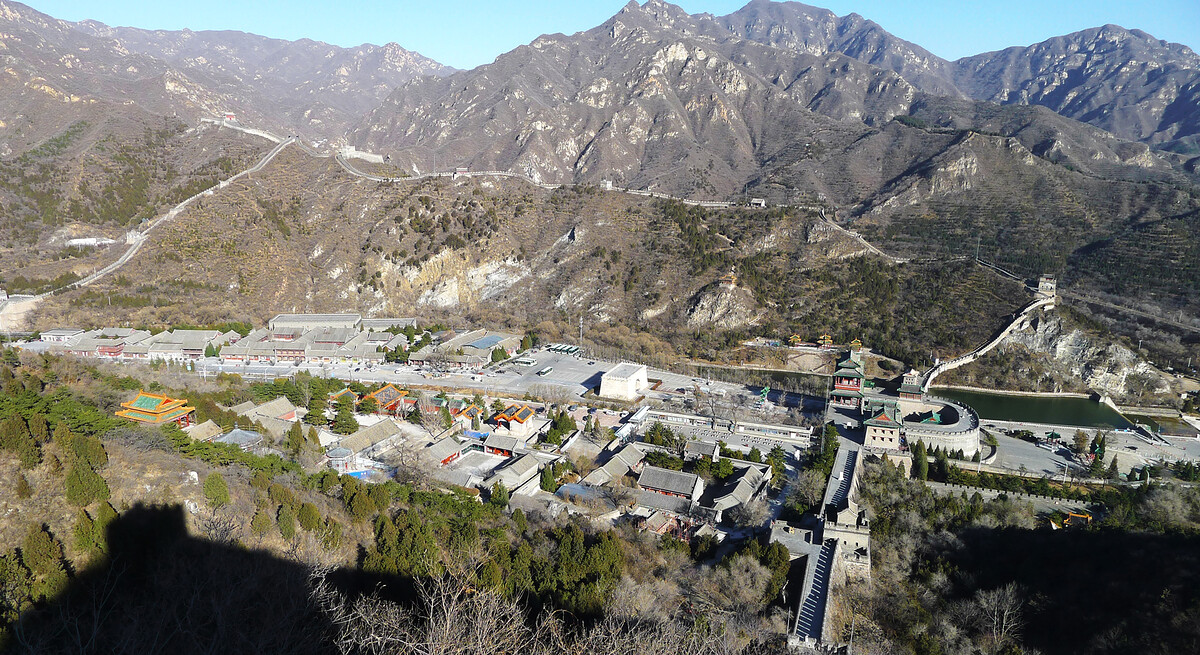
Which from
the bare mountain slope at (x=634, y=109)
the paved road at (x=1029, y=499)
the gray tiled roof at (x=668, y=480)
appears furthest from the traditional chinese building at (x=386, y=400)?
the bare mountain slope at (x=634, y=109)

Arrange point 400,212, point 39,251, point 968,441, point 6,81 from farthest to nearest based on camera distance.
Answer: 1. point 6,81
2. point 400,212
3. point 39,251
4. point 968,441

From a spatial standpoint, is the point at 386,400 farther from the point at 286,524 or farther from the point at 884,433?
the point at 884,433

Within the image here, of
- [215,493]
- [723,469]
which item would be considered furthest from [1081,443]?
[215,493]

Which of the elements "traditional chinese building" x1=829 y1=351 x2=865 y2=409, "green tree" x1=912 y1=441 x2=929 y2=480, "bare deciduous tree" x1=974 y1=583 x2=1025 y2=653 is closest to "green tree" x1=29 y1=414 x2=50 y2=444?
"bare deciduous tree" x1=974 y1=583 x2=1025 y2=653

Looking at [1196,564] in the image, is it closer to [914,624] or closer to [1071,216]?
[914,624]

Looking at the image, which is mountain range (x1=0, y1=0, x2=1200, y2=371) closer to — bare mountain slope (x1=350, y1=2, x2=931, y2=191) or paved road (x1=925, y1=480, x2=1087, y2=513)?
bare mountain slope (x1=350, y1=2, x2=931, y2=191)

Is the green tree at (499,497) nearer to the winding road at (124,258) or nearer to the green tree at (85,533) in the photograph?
the green tree at (85,533)

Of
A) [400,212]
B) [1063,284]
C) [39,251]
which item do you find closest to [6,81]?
[39,251]
